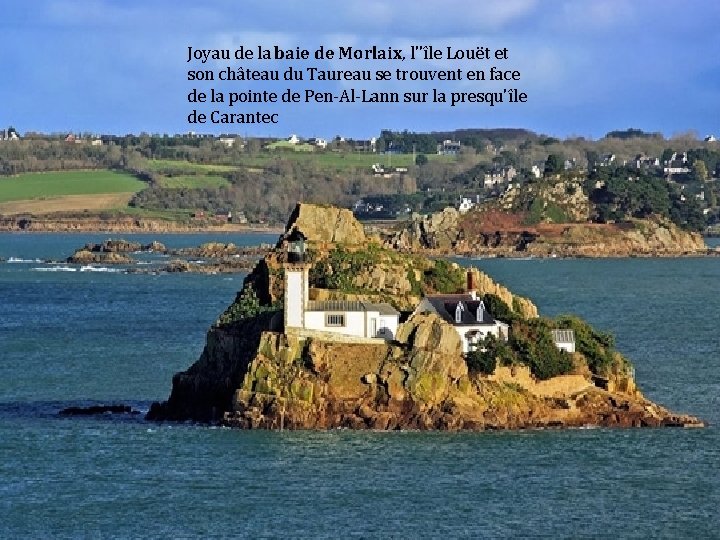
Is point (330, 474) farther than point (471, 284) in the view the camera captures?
No

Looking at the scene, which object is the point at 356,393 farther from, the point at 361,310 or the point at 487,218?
the point at 487,218

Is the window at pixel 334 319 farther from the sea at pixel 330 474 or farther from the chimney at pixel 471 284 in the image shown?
the chimney at pixel 471 284

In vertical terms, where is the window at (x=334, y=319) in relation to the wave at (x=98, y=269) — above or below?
below

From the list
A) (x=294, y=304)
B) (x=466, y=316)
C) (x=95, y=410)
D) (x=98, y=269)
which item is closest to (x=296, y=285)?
(x=294, y=304)

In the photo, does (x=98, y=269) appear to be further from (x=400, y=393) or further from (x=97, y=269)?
(x=400, y=393)

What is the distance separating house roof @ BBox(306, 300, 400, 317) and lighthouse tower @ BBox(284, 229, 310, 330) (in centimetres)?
33

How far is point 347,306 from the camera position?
1987 inches

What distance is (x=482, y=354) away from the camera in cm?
4950

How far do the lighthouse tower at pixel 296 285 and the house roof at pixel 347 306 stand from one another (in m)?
0.33

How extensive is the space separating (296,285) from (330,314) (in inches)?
46.3

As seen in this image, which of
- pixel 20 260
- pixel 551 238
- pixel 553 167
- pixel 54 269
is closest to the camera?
pixel 54 269

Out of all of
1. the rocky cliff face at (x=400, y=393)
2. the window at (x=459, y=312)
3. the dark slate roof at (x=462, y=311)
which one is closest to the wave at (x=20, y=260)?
the dark slate roof at (x=462, y=311)

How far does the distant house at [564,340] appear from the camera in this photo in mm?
51594

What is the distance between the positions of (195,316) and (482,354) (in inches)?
1551
